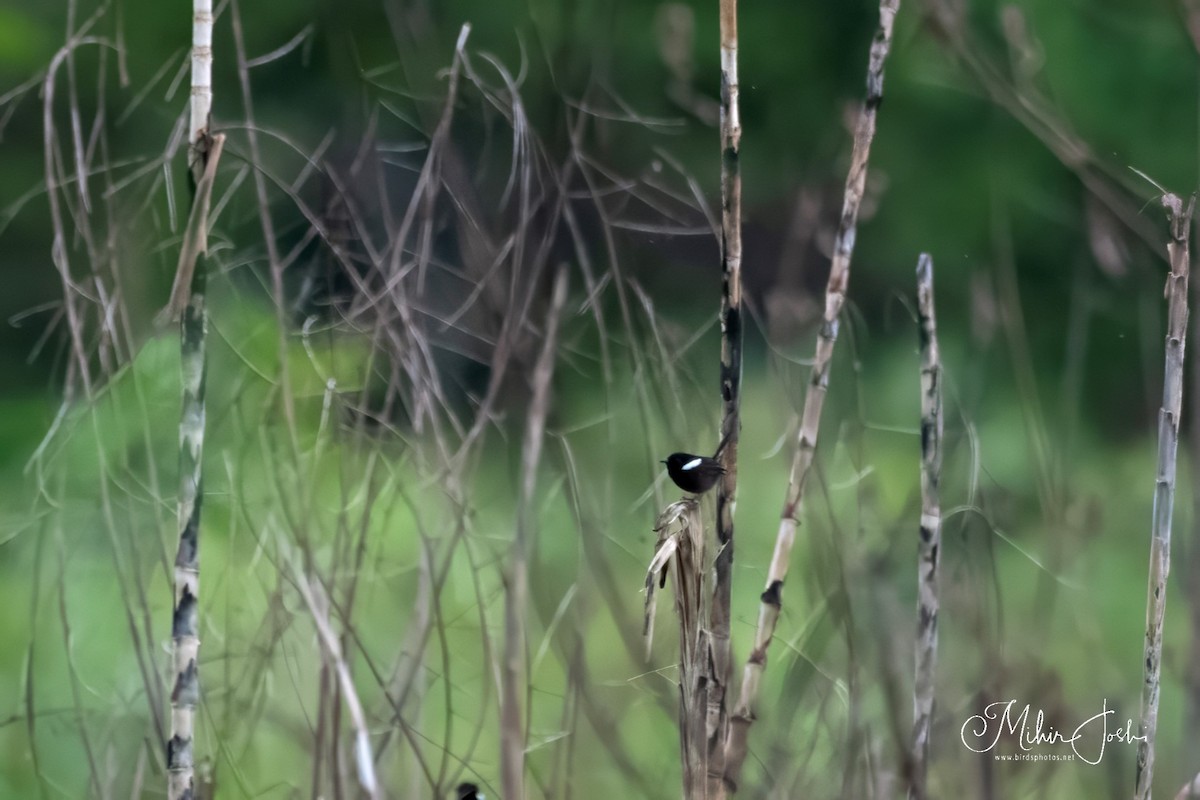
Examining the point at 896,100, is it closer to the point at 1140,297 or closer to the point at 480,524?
the point at 1140,297

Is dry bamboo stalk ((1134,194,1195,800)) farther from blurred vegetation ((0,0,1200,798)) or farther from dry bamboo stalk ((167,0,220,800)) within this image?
dry bamboo stalk ((167,0,220,800))

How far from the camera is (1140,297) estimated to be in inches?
59.7

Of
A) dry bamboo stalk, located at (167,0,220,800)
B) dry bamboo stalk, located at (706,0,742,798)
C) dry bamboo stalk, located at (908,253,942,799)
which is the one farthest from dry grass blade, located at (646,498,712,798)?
dry bamboo stalk, located at (167,0,220,800)

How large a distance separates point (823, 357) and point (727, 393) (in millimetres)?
96

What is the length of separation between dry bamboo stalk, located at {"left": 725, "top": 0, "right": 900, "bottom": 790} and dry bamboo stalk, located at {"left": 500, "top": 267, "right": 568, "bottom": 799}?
0.90ft

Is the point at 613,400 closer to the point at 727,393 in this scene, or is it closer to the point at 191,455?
the point at 727,393

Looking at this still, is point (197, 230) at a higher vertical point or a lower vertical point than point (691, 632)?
higher

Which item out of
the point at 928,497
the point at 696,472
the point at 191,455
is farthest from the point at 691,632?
the point at 191,455

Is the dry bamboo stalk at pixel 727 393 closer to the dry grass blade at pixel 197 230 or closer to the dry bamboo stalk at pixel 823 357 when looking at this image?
the dry bamboo stalk at pixel 823 357

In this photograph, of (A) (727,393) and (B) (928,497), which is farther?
(B) (928,497)

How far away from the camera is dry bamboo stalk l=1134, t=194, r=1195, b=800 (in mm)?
1005

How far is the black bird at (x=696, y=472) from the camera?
0.99m

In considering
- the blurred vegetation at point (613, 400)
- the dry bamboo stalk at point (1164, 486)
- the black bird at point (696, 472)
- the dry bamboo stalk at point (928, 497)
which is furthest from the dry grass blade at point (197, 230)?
the dry bamboo stalk at point (1164, 486)

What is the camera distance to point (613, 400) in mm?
1331
